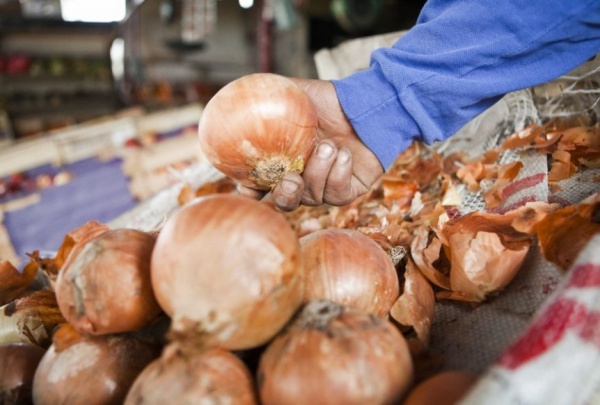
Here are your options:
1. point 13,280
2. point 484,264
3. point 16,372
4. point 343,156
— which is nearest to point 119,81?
point 13,280

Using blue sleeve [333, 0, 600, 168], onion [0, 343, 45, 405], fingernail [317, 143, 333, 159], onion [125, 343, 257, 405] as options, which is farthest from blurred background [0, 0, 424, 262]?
onion [125, 343, 257, 405]

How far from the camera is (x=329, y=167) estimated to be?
0.89 meters

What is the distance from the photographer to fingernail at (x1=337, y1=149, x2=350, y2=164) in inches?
35.3

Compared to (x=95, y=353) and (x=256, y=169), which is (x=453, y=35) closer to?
(x=256, y=169)

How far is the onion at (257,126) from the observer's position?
0.73 metres

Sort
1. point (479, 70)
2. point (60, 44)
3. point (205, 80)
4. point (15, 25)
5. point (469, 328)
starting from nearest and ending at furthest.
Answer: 1. point (469, 328)
2. point (479, 70)
3. point (15, 25)
4. point (60, 44)
5. point (205, 80)

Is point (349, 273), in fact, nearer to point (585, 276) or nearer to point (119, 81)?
point (585, 276)

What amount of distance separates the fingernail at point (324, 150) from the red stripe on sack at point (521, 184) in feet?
1.19

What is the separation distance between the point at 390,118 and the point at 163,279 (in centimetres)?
67

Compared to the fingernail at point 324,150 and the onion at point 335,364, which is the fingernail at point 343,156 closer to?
the fingernail at point 324,150

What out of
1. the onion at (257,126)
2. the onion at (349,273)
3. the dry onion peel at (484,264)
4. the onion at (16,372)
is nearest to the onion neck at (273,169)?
the onion at (257,126)

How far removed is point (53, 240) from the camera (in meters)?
2.26

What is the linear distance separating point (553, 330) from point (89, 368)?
19.9 inches

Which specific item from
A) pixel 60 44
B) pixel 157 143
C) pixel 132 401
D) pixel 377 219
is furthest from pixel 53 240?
pixel 60 44
